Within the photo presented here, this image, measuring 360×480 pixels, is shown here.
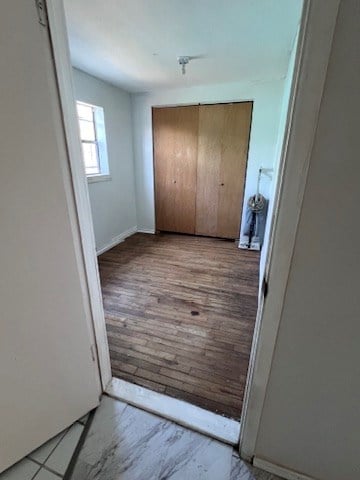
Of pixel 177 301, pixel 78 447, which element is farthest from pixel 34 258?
pixel 177 301

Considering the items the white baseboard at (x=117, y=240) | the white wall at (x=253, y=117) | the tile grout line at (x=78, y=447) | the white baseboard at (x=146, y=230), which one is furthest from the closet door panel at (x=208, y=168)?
the tile grout line at (x=78, y=447)

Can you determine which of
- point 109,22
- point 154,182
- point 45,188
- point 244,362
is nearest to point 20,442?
point 45,188

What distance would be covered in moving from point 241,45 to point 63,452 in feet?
10.1

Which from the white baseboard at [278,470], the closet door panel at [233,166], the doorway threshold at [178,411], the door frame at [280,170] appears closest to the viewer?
the door frame at [280,170]

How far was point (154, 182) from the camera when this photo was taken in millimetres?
4074

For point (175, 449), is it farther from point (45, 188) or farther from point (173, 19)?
point (173, 19)

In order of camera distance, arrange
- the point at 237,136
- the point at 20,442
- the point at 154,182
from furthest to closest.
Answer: the point at 154,182, the point at 237,136, the point at 20,442

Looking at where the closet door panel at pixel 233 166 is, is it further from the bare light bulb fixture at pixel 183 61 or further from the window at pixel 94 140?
the window at pixel 94 140

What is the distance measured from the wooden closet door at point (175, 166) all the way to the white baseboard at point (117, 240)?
474 millimetres

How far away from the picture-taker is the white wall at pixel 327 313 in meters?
0.58

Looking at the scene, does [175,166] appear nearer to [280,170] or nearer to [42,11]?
[42,11]

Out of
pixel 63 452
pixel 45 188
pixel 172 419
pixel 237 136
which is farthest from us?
pixel 237 136

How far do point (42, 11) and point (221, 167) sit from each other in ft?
10.1

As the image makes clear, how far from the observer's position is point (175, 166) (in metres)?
3.87
